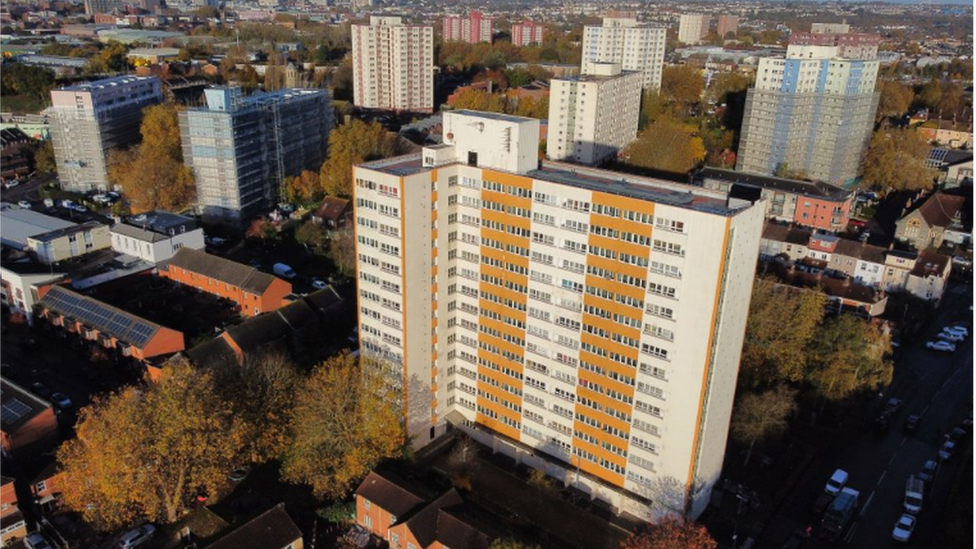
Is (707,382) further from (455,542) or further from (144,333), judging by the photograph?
(144,333)

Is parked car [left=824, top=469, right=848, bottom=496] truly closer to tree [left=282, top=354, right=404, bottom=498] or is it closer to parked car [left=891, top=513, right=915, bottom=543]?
parked car [left=891, top=513, right=915, bottom=543]

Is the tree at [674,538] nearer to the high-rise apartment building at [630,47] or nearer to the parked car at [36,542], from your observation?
the parked car at [36,542]

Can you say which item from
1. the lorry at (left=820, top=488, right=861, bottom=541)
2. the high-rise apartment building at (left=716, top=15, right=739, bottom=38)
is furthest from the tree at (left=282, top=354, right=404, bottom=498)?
the high-rise apartment building at (left=716, top=15, right=739, bottom=38)

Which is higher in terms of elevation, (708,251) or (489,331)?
(708,251)

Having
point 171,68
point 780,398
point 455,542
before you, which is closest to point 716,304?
point 780,398

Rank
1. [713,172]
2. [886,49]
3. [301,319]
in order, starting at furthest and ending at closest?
[886,49] < [713,172] < [301,319]
